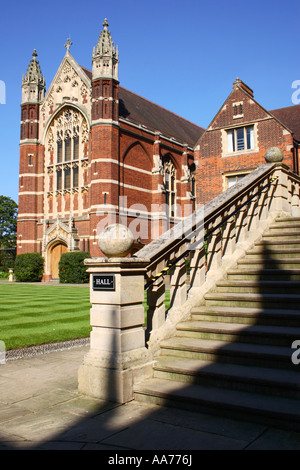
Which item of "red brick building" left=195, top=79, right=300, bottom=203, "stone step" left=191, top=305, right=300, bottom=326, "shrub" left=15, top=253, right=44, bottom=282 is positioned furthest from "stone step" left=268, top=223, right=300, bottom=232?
"shrub" left=15, top=253, right=44, bottom=282

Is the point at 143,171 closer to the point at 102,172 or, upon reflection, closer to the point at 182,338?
the point at 102,172

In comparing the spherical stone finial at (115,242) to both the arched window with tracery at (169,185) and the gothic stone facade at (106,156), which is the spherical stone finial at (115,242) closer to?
the gothic stone facade at (106,156)

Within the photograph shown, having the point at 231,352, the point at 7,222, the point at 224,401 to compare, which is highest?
the point at 7,222

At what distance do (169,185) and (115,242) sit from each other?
3275cm

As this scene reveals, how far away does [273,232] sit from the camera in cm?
Result: 816

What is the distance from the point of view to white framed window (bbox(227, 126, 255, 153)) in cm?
2545

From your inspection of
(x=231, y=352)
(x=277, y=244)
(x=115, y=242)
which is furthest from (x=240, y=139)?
(x=231, y=352)

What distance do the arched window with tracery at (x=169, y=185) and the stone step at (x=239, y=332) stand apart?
30384mm

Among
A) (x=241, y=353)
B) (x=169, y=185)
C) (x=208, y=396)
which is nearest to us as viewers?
(x=208, y=396)

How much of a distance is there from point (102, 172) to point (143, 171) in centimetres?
495

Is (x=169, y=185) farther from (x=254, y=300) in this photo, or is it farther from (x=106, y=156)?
(x=254, y=300)

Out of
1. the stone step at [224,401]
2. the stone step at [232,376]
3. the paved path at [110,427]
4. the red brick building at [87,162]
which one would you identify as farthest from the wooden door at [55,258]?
the stone step at [224,401]

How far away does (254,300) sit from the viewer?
5.59 metres

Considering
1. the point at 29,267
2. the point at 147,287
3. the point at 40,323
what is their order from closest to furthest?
1. the point at 147,287
2. the point at 40,323
3. the point at 29,267
